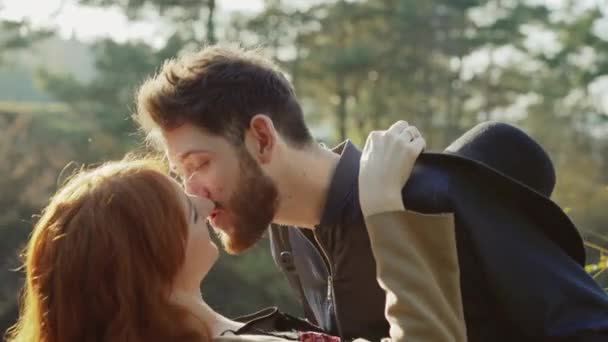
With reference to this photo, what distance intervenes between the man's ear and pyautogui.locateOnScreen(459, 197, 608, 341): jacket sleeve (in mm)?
661

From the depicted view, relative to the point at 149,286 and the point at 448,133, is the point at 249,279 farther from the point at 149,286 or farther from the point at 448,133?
the point at 149,286

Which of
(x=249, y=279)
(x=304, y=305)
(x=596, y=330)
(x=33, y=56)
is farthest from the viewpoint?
(x=33, y=56)

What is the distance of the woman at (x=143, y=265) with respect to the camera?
1978mm

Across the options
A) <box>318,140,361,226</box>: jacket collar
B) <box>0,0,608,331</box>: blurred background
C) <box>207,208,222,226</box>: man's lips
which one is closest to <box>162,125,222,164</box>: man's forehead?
<box>207,208,222,226</box>: man's lips

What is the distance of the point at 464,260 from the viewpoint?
2096 millimetres

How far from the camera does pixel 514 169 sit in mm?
2316

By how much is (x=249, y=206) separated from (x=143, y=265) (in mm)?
574

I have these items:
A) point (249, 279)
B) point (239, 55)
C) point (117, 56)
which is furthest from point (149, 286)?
point (117, 56)

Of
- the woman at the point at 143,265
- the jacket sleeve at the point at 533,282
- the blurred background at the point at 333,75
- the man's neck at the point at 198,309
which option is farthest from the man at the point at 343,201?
the blurred background at the point at 333,75

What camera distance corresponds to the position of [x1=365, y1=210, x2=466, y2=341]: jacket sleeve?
1.94 m

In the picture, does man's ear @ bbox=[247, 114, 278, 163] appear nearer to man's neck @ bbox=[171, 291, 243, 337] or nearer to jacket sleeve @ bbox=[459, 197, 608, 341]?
man's neck @ bbox=[171, 291, 243, 337]

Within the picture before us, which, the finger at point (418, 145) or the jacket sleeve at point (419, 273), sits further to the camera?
the finger at point (418, 145)

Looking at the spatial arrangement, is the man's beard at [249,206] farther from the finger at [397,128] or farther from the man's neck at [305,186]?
the finger at [397,128]

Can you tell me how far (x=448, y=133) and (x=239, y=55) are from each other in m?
16.8
